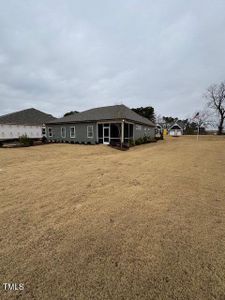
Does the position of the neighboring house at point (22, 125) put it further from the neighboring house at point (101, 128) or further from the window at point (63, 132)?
the window at point (63, 132)

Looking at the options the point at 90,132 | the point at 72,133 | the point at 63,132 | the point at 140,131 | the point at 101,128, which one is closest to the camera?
the point at 101,128

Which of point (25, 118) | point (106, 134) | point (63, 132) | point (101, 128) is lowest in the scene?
point (106, 134)

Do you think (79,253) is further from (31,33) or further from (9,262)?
(31,33)

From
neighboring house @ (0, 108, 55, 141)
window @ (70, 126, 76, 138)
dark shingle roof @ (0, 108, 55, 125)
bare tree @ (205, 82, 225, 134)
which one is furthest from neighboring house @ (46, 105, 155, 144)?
bare tree @ (205, 82, 225, 134)

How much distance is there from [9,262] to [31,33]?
1569 cm

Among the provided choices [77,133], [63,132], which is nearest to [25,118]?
[63,132]

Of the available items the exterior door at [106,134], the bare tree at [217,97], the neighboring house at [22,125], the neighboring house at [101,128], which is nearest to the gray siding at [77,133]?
the neighboring house at [101,128]

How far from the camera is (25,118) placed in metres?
26.2

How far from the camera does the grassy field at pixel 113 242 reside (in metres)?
1.73

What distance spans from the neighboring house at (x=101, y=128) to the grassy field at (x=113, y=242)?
1293 cm

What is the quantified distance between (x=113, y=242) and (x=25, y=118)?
2860 centimetres

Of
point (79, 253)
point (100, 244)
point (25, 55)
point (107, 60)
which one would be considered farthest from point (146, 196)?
point (107, 60)

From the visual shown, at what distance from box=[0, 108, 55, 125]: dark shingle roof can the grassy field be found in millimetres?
23238

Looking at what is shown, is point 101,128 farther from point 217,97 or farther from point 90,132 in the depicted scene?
point 217,97
